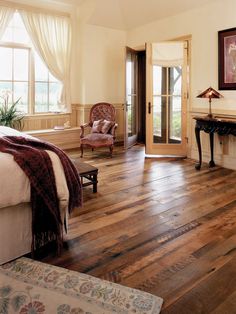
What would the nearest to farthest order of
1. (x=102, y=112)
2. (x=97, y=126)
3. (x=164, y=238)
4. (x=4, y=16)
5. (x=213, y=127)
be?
(x=164, y=238) < (x=213, y=127) < (x=4, y=16) < (x=97, y=126) < (x=102, y=112)

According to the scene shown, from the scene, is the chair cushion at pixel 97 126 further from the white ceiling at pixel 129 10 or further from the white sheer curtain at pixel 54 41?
the white ceiling at pixel 129 10

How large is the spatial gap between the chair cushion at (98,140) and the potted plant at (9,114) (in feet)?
4.41

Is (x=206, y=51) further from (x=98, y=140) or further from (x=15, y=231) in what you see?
(x=15, y=231)

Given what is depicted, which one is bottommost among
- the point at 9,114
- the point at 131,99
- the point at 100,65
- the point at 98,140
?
the point at 98,140

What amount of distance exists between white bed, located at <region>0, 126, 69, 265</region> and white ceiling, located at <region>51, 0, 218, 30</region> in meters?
4.37

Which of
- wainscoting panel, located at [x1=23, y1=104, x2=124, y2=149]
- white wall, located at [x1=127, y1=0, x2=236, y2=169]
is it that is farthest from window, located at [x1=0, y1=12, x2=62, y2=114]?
white wall, located at [x1=127, y1=0, x2=236, y2=169]

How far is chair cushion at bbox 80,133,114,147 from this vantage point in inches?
222

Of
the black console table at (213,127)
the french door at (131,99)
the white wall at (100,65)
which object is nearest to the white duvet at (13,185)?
the black console table at (213,127)

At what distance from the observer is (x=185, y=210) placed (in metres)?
3.28

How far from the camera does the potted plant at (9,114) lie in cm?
573

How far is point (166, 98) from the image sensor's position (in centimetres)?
583

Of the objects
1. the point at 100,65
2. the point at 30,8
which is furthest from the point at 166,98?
the point at 30,8

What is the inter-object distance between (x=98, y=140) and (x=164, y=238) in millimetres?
3215

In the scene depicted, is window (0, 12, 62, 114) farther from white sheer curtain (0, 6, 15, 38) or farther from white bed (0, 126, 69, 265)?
white bed (0, 126, 69, 265)
